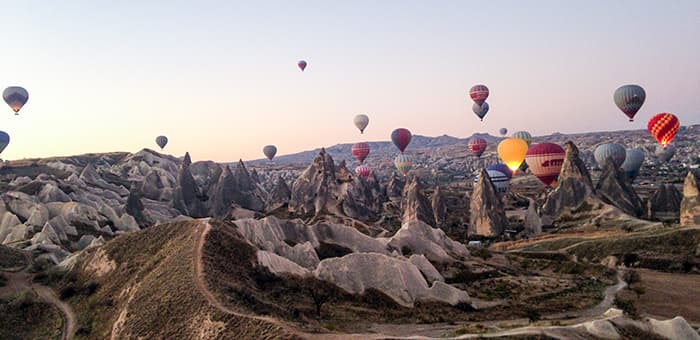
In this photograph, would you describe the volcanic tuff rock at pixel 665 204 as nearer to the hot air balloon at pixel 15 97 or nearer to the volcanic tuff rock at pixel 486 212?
the volcanic tuff rock at pixel 486 212

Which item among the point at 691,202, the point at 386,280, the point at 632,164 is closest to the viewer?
the point at 386,280

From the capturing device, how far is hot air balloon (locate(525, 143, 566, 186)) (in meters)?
108

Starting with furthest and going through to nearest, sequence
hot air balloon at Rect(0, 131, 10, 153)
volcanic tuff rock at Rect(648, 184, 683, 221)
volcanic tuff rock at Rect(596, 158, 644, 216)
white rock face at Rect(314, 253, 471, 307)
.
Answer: hot air balloon at Rect(0, 131, 10, 153) < volcanic tuff rock at Rect(648, 184, 683, 221) < volcanic tuff rock at Rect(596, 158, 644, 216) < white rock face at Rect(314, 253, 471, 307)

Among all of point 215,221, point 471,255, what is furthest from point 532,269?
point 215,221

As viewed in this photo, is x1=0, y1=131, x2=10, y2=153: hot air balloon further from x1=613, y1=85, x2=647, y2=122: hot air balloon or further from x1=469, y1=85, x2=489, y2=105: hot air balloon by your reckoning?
x1=613, y1=85, x2=647, y2=122: hot air balloon

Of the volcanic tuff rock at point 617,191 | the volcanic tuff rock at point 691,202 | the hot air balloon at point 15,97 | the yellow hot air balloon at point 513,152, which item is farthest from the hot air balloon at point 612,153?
the hot air balloon at point 15,97

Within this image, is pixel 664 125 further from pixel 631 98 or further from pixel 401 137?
pixel 401 137

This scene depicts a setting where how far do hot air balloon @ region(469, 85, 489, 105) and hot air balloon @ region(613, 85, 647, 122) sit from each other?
37500mm

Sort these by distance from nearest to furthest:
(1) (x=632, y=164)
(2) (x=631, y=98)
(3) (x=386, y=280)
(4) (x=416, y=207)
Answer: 1. (3) (x=386, y=280)
2. (4) (x=416, y=207)
3. (2) (x=631, y=98)
4. (1) (x=632, y=164)

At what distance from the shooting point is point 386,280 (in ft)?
144

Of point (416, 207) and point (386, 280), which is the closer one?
point (386, 280)

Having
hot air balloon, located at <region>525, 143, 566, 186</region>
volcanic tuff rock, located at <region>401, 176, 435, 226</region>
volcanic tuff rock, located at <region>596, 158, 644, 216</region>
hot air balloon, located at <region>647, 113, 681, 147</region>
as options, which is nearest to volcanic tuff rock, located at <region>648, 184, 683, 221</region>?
volcanic tuff rock, located at <region>596, 158, 644, 216</region>

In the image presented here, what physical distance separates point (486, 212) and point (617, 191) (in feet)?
92.8

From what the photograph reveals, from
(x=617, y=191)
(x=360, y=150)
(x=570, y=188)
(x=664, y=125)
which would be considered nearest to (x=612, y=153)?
(x=664, y=125)
